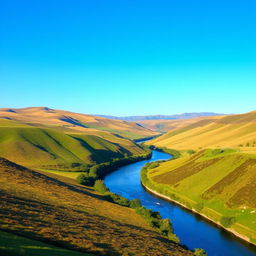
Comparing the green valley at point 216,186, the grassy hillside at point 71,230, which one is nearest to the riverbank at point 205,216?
the green valley at point 216,186

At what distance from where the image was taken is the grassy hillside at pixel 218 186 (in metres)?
79.3

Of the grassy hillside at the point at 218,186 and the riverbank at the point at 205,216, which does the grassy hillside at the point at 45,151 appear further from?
the riverbank at the point at 205,216

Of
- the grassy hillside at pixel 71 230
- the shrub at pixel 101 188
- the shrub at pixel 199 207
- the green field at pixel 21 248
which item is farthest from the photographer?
the shrub at pixel 101 188

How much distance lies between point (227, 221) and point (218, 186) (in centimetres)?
2599

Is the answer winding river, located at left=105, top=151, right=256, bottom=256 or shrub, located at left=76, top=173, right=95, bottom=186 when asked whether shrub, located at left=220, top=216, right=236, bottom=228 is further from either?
shrub, located at left=76, top=173, right=95, bottom=186

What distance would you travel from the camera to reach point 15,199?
156 ft

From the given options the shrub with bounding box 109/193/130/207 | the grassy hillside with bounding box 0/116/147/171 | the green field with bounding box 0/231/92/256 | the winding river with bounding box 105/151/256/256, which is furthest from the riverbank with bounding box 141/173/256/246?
the green field with bounding box 0/231/92/256

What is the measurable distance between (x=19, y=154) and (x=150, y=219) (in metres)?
111

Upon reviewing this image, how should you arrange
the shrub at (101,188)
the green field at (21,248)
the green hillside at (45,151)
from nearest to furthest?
the green field at (21,248) < the shrub at (101,188) < the green hillside at (45,151)

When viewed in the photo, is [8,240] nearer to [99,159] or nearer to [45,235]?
[45,235]

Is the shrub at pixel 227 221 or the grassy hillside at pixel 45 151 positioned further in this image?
the grassy hillside at pixel 45 151

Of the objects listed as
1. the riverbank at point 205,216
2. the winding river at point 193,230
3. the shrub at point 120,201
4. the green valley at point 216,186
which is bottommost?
the winding river at point 193,230

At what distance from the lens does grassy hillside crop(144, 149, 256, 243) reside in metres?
79.3

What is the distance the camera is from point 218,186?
333 feet
